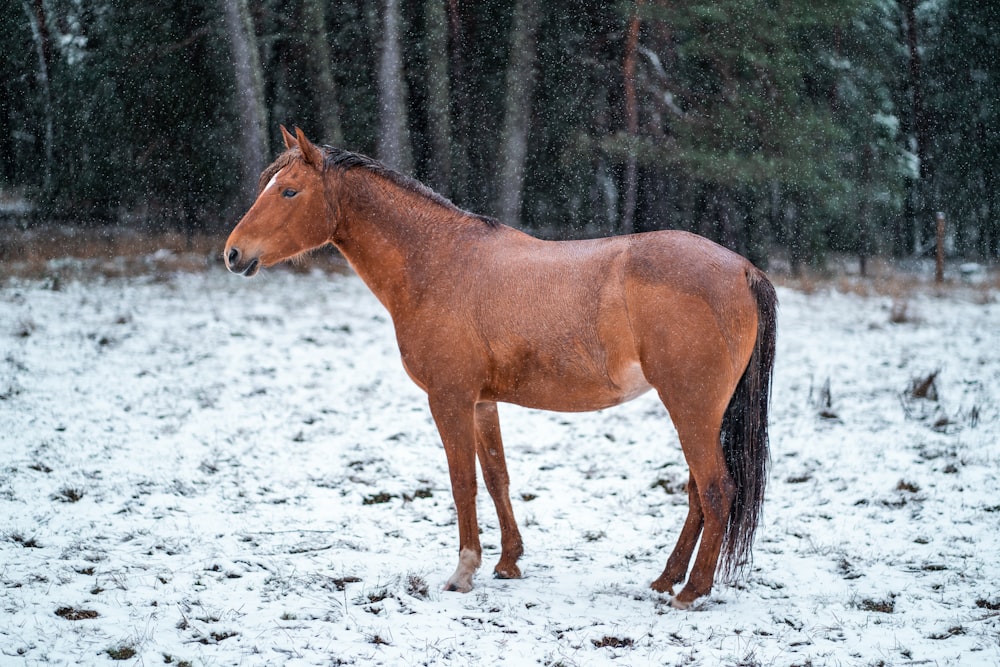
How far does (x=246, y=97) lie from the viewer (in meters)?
14.4

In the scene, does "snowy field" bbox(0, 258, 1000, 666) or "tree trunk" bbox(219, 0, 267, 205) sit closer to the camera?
"snowy field" bbox(0, 258, 1000, 666)

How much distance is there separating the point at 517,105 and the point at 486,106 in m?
2.50

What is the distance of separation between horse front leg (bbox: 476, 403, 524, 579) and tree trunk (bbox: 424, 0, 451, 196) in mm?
10680

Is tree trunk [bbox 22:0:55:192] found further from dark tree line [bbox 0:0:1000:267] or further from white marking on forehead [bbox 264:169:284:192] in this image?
white marking on forehead [bbox 264:169:284:192]

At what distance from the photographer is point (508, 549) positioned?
5.38 metres

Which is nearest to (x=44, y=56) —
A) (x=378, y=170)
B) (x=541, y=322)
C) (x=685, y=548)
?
(x=378, y=170)

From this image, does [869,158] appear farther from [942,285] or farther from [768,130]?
[768,130]

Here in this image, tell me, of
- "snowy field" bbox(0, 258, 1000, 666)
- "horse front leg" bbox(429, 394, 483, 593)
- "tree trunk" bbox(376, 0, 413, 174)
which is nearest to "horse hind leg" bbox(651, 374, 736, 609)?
"snowy field" bbox(0, 258, 1000, 666)

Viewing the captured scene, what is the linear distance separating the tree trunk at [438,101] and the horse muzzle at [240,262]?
423 inches

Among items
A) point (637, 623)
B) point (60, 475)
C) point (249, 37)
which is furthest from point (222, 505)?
point (249, 37)

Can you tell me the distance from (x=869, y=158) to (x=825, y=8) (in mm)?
4783

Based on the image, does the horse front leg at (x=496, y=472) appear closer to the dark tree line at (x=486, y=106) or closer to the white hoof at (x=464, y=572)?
the white hoof at (x=464, y=572)

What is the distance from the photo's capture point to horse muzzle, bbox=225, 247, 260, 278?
497 cm

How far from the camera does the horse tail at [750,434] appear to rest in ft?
15.8
